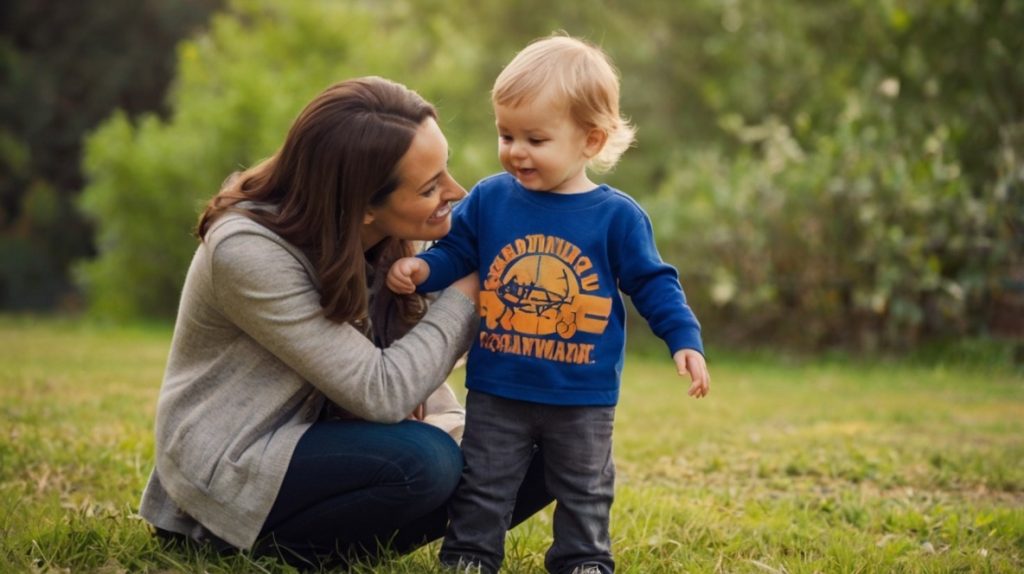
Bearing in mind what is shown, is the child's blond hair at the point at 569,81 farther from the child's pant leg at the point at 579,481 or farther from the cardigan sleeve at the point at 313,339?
the child's pant leg at the point at 579,481

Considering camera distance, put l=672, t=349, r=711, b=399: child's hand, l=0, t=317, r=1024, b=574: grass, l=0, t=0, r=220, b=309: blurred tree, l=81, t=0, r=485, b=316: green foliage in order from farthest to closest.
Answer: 1. l=0, t=0, r=220, b=309: blurred tree
2. l=81, t=0, r=485, b=316: green foliage
3. l=0, t=317, r=1024, b=574: grass
4. l=672, t=349, r=711, b=399: child's hand

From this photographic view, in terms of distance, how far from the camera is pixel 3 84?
2209cm

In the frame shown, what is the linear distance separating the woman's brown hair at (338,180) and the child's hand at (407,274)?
108 mm

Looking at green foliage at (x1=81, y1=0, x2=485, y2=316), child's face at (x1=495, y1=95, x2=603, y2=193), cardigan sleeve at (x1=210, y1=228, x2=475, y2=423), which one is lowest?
cardigan sleeve at (x1=210, y1=228, x2=475, y2=423)

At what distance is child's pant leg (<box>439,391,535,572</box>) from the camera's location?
2.74 meters

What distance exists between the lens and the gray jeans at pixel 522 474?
2.71 meters

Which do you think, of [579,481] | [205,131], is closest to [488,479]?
[579,481]

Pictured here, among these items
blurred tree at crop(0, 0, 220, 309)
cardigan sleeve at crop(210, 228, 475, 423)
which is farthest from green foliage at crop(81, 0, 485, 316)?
cardigan sleeve at crop(210, 228, 475, 423)

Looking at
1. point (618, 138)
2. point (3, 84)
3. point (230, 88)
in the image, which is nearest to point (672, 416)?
point (618, 138)

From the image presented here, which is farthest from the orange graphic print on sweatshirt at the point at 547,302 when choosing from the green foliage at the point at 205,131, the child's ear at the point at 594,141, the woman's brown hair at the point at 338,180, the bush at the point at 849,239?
the green foliage at the point at 205,131

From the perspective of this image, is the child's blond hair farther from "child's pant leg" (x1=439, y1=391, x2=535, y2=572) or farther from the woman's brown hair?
"child's pant leg" (x1=439, y1=391, x2=535, y2=572)

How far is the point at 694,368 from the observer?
103 inches

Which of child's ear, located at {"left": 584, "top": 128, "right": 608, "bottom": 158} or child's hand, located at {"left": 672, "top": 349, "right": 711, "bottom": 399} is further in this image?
child's ear, located at {"left": 584, "top": 128, "right": 608, "bottom": 158}

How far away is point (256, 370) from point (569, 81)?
3.38 ft
